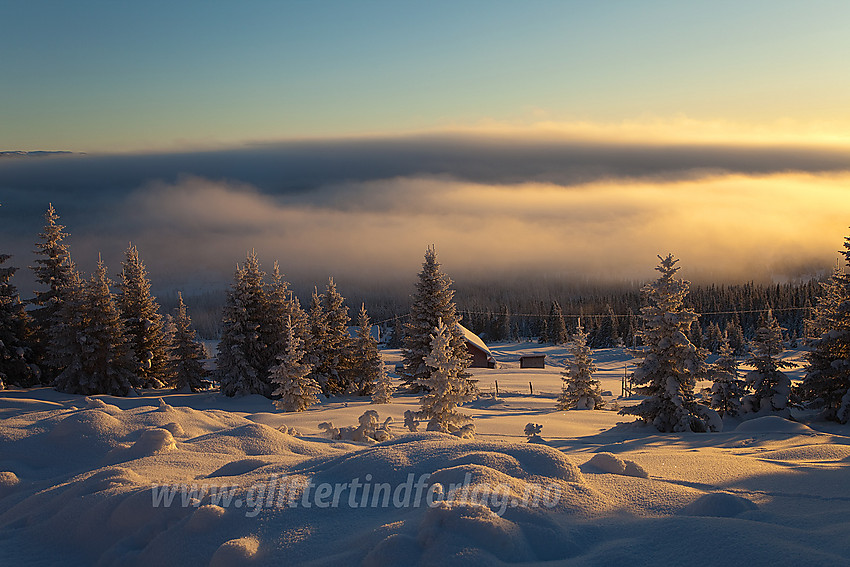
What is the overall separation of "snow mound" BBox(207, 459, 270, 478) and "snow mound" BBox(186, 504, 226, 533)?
1.92m

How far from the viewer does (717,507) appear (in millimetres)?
5969

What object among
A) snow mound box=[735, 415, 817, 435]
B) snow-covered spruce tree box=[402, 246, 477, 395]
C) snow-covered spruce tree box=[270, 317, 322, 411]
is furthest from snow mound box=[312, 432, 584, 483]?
snow-covered spruce tree box=[402, 246, 477, 395]

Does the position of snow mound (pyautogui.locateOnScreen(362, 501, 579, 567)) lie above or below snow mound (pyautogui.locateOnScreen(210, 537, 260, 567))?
above

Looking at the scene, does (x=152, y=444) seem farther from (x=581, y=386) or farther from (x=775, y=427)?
(x=581, y=386)

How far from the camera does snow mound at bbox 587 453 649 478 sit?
776 cm

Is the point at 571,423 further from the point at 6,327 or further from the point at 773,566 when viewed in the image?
the point at 6,327

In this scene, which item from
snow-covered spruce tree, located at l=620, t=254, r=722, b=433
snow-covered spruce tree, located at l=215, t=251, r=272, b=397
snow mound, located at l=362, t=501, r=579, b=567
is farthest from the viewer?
snow-covered spruce tree, located at l=215, t=251, r=272, b=397

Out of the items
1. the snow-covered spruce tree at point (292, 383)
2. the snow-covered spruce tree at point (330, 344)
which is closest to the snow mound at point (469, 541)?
the snow-covered spruce tree at point (292, 383)

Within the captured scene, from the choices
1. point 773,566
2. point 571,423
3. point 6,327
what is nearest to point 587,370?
point 571,423

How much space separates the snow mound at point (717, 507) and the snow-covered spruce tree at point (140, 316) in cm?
3626

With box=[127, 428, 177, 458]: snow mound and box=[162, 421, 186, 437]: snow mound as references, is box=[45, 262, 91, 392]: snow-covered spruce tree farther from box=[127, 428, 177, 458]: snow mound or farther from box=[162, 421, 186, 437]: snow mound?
box=[127, 428, 177, 458]: snow mound

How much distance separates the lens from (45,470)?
998 centimetres

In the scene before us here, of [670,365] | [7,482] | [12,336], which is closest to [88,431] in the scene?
[7,482]

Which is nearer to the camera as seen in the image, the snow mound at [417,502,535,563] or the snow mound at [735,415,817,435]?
the snow mound at [417,502,535,563]
